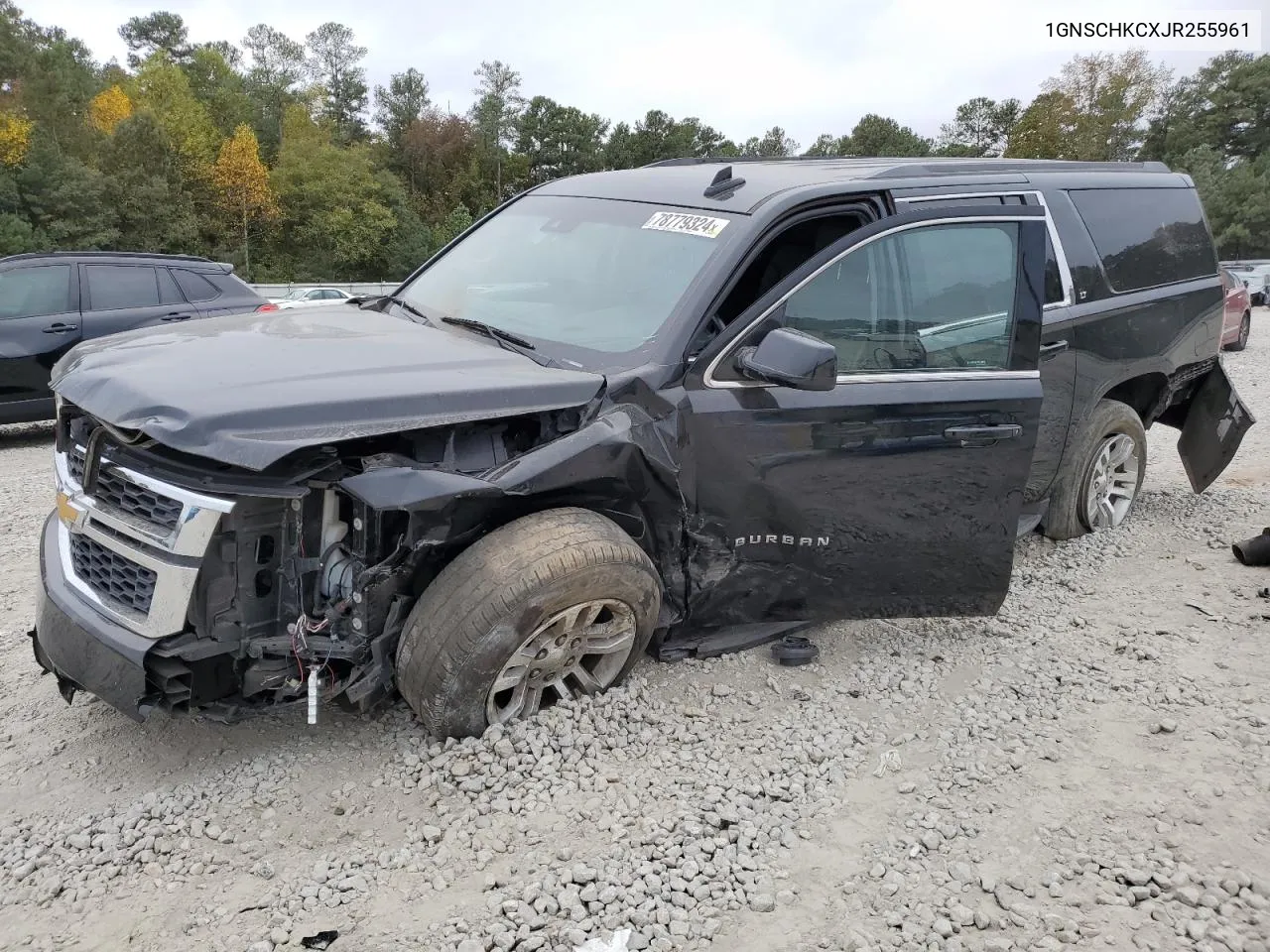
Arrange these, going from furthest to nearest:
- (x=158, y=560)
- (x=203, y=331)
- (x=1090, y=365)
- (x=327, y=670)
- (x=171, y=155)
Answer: (x=171, y=155), (x=1090, y=365), (x=203, y=331), (x=327, y=670), (x=158, y=560)

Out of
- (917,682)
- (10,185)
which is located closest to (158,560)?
(917,682)

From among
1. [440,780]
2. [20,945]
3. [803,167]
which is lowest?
[20,945]

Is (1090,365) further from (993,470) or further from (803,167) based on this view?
(803,167)

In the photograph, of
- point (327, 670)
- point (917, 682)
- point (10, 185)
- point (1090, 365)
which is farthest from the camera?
point (10, 185)

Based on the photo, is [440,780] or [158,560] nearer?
[158,560]

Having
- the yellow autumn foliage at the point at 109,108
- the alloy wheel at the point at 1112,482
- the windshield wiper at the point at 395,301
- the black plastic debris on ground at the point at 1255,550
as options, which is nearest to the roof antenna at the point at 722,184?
the windshield wiper at the point at 395,301

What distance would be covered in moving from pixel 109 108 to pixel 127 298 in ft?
212

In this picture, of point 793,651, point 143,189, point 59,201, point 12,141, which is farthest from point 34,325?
point 12,141

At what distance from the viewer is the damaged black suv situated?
9.91ft

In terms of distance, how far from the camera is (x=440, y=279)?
4.74 metres

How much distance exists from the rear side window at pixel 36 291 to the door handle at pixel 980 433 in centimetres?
840

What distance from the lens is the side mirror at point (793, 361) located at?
337cm

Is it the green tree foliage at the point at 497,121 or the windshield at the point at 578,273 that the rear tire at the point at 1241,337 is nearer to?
the windshield at the point at 578,273

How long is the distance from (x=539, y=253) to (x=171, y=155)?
197 ft
